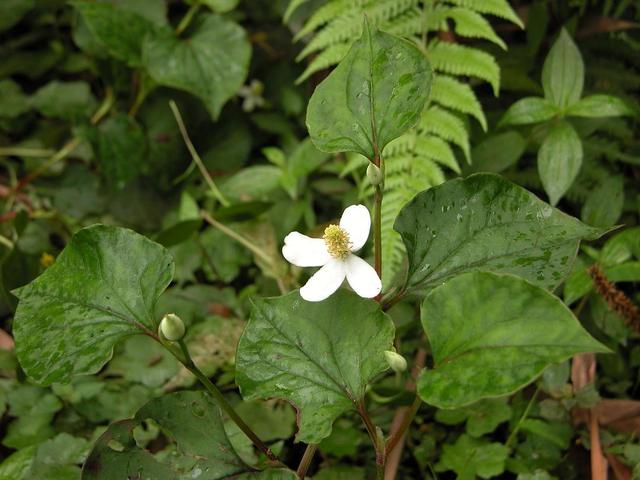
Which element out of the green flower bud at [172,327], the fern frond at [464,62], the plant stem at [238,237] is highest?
the fern frond at [464,62]

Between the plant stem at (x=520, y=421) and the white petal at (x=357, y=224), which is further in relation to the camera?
the plant stem at (x=520, y=421)

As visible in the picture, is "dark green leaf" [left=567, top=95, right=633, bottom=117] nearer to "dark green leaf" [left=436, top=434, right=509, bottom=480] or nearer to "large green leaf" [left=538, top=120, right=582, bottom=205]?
"large green leaf" [left=538, top=120, right=582, bottom=205]

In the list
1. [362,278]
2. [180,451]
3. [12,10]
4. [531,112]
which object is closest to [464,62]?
[531,112]

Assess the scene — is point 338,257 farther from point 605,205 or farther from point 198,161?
point 198,161

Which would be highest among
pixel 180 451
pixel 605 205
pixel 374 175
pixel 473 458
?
pixel 374 175

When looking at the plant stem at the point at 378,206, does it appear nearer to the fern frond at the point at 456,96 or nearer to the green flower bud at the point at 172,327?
the green flower bud at the point at 172,327

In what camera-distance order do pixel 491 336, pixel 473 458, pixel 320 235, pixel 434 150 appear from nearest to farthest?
pixel 491 336
pixel 473 458
pixel 434 150
pixel 320 235

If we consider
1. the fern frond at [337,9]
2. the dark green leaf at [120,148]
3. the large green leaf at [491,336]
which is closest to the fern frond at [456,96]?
the fern frond at [337,9]

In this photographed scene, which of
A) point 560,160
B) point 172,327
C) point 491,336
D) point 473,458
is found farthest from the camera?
point 560,160
